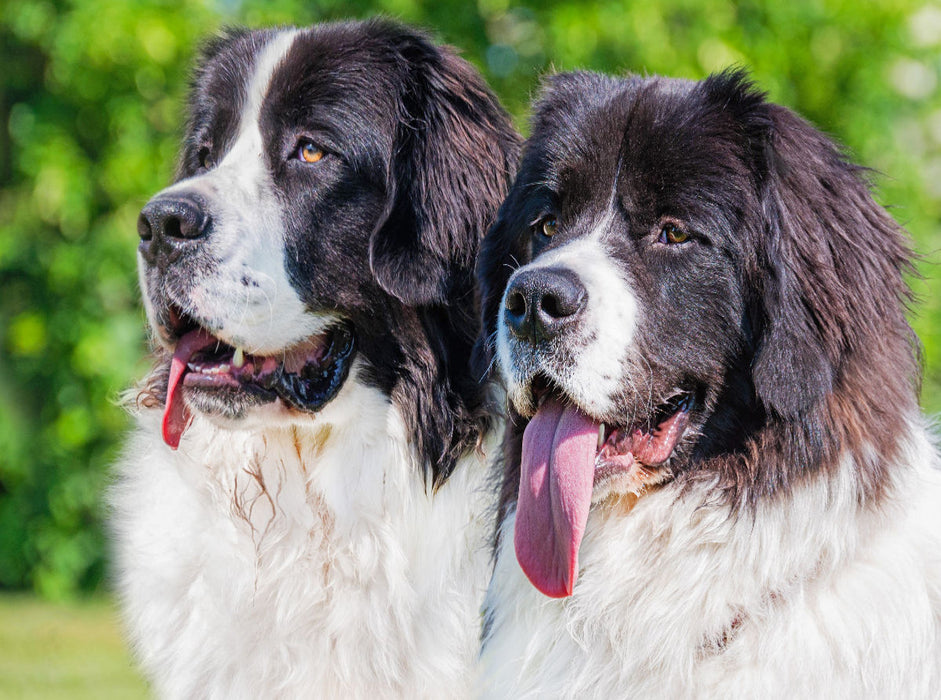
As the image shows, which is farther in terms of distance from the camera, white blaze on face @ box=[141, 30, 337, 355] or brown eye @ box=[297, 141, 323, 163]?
brown eye @ box=[297, 141, 323, 163]

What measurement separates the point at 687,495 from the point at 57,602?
721cm

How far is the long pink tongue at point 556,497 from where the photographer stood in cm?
287

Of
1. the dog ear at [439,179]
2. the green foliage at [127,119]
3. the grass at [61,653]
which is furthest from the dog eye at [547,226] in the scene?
the grass at [61,653]

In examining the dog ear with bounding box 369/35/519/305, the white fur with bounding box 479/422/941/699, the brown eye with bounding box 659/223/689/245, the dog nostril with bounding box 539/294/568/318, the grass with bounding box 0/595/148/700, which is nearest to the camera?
Result: the white fur with bounding box 479/422/941/699

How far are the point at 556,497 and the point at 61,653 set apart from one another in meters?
5.80

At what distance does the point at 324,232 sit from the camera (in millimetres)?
3596

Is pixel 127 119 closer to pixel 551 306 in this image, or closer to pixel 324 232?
pixel 324 232

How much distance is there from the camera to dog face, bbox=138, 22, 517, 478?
11.2ft

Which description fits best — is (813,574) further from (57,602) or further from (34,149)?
(57,602)

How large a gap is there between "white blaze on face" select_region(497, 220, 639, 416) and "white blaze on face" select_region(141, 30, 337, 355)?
0.83m

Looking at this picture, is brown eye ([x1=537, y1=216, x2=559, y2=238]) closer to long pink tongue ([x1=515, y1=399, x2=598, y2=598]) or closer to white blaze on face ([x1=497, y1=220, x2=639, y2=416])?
white blaze on face ([x1=497, y1=220, x2=639, y2=416])

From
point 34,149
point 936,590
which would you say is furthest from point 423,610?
point 34,149

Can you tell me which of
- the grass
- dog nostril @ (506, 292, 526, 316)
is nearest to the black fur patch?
dog nostril @ (506, 292, 526, 316)

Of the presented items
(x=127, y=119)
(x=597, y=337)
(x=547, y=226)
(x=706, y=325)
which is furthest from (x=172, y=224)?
(x=127, y=119)
